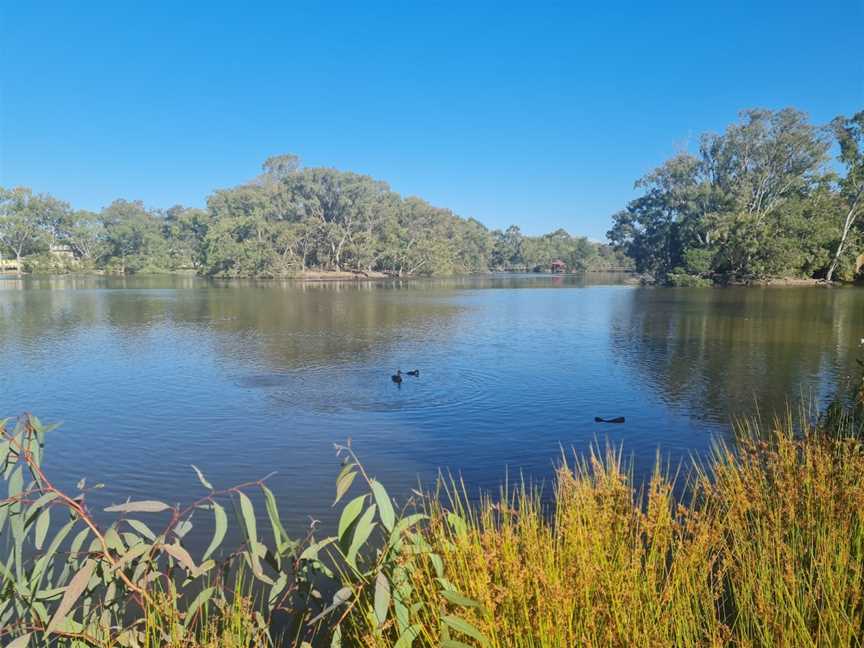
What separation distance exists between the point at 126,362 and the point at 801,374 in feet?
56.8

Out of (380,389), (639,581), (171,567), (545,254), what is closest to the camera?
(171,567)

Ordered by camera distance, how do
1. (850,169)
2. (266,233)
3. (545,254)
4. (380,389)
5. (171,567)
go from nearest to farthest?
(171,567), (380,389), (850,169), (266,233), (545,254)

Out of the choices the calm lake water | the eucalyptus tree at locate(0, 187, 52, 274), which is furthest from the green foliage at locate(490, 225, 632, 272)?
the calm lake water

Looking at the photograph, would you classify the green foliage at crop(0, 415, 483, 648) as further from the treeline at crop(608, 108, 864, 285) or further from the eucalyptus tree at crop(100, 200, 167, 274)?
the eucalyptus tree at crop(100, 200, 167, 274)

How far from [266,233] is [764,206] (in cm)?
5363

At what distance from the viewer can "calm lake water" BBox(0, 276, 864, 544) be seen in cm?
826

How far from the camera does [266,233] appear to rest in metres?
69.4

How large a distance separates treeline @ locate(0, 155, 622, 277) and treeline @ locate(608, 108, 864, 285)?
32.2 m

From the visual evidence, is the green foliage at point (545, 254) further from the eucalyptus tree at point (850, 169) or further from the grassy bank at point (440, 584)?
the grassy bank at point (440, 584)

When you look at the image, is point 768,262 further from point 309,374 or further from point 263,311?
point 309,374

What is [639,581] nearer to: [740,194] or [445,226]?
[740,194]

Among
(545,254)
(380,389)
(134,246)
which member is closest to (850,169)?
(380,389)

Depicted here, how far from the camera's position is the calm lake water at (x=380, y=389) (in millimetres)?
8258

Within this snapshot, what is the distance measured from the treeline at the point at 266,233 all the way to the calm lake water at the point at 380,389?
44485mm
